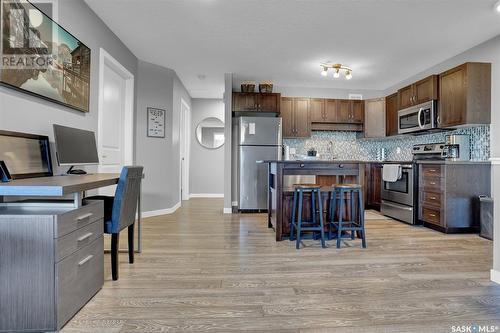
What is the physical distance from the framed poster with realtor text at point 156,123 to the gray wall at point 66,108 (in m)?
0.82

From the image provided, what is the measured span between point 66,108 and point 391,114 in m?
5.18

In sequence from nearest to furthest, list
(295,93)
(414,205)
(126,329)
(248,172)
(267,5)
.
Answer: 1. (126,329)
2. (267,5)
3. (414,205)
4. (248,172)
5. (295,93)

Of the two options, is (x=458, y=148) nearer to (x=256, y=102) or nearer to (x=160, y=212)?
(x=256, y=102)

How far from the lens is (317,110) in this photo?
212 inches

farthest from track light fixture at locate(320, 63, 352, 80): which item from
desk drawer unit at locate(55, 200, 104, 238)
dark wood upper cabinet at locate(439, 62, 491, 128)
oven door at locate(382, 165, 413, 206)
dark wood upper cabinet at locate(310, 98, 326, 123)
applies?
desk drawer unit at locate(55, 200, 104, 238)

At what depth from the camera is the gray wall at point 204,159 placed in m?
6.79

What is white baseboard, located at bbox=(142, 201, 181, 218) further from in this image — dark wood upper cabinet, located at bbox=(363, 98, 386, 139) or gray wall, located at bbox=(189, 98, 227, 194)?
dark wood upper cabinet, located at bbox=(363, 98, 386, 139)

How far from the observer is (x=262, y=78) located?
5195 mm

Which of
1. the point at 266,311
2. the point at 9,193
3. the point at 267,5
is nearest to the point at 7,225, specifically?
the point at 9,193

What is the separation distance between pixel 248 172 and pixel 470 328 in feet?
12.1

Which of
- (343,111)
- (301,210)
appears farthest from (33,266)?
(343,111)

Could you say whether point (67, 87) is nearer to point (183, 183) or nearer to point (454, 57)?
point (183, 183)

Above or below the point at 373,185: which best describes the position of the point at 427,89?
above

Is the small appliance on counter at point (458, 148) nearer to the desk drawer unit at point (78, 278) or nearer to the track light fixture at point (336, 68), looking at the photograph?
the track light fixture at point (336, 68)
